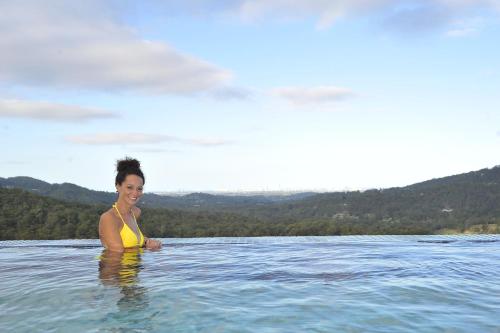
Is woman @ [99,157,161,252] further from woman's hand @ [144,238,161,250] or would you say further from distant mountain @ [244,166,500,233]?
distant mountain @ [244,166,500,233]

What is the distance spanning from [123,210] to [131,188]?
0.50m

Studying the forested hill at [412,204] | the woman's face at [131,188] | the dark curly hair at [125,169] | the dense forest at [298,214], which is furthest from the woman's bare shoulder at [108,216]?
the forested hill at [412,204]

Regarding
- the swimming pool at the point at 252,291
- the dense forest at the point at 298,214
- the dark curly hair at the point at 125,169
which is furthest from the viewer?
the dense forest at the point at 298,214

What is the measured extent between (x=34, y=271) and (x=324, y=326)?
5.53 m

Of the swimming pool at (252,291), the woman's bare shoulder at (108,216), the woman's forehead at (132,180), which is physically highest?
the woman's forehead at (132,180)

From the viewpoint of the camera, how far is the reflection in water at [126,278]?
5434mm

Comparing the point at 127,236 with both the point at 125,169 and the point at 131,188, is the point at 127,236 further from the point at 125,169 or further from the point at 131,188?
the point at 125,169

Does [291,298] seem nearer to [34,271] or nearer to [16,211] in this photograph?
[34,271]

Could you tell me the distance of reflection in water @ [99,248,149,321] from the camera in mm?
5434

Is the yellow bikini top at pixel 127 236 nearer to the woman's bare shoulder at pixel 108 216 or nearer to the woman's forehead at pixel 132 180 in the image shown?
the woman's bare shoulder at pixel 108 216

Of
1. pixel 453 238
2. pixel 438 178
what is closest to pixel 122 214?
pixel 453 238

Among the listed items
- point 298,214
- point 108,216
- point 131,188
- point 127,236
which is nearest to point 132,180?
point 131,188

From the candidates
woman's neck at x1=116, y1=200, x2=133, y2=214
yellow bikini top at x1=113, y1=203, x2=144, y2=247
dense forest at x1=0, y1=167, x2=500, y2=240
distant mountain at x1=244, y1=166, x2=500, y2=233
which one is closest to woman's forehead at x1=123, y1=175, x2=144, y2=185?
woman's neck at x1=116, y1=200, x2=133, y2=214

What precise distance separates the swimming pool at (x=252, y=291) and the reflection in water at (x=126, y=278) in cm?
2
